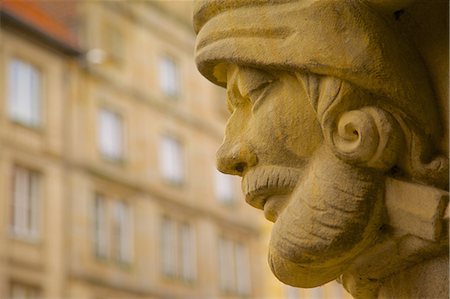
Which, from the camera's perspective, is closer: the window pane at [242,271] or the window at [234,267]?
the window at [234,267]

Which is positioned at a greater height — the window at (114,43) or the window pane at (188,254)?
the window at (114,43)

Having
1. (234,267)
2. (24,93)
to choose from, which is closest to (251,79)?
(24,93)

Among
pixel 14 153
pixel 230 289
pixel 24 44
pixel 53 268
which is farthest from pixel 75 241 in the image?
pixel 230 289

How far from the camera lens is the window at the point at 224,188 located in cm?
2539

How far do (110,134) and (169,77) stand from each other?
302 cm

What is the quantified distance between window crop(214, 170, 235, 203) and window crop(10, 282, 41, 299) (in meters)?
7.14

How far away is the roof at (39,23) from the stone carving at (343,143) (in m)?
18.4

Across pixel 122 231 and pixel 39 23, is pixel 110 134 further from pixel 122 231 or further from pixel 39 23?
pixel 39 23

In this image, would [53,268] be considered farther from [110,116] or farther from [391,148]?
[391,148]

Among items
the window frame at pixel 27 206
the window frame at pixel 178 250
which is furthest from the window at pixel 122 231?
the window frame at pixel 27 206

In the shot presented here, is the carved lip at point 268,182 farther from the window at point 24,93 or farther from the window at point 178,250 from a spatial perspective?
the window at point 178,250

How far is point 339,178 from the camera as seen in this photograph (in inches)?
57.7

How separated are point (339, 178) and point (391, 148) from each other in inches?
3.4

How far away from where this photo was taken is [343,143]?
1461 mm
